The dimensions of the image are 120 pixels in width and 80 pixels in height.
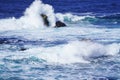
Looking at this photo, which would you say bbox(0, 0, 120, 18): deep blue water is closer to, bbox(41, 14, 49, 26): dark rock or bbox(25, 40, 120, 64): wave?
bbox(41, 14, 49, 26): dark rock

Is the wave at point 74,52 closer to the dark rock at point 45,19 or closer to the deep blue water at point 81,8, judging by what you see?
the dark rock at point 45,19

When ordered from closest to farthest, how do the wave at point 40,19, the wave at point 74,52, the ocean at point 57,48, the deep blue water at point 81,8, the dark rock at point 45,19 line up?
the ocean at point 57,48 < the wave at point 74,52 < the wave at point 40,19 < the dark rock at point 45,19 < the deep blue water at point 81,8

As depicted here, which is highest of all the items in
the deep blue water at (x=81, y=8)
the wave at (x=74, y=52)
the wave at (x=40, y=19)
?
the deep blue water at (x=81, y=8)

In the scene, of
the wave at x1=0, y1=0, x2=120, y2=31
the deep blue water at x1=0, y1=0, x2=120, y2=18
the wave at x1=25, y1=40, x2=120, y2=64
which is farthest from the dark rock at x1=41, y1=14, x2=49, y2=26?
the wave at x1=25, y1=40, x2=120, y2=64

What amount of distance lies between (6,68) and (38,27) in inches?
653

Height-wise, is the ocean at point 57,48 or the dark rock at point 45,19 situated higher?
the dark rock at point 45,19

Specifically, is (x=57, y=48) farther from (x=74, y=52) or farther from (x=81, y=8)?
(x=81, y=8)

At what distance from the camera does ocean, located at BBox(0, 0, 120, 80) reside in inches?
906

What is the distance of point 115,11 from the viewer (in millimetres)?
55219

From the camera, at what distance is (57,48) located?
28.5m

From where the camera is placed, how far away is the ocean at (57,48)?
23.0m

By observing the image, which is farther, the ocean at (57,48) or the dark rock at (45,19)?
the dark rock at (45,19)

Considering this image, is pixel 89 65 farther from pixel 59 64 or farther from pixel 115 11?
pixel 115 11

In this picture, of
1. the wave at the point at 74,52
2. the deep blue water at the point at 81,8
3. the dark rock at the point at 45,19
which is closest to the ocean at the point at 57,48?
the wave at the point at 74,52
